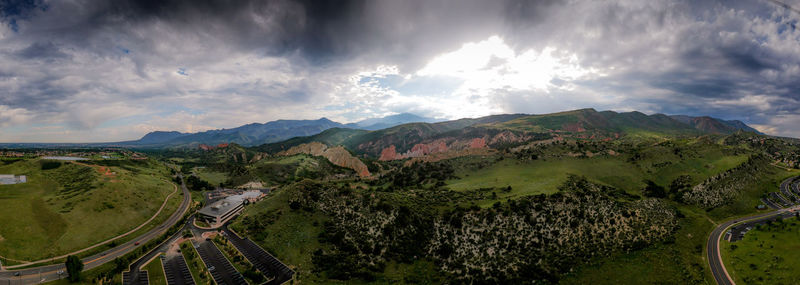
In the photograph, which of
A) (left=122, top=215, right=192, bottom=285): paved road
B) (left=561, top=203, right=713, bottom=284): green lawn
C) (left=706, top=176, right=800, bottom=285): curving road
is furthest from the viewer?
(left=706, top=176, right=800, bottom=285): curving road

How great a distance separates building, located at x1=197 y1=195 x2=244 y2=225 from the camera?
90.3 meters

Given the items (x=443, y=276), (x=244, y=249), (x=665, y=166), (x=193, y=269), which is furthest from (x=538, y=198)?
(x=193, y=269)

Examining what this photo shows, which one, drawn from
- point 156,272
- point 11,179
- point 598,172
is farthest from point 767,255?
point 11,179

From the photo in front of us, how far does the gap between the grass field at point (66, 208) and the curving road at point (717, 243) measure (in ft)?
501

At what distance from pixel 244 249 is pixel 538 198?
77434 mm

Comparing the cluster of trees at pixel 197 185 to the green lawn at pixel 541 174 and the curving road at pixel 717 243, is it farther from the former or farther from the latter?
the curving road at pixel 717 243

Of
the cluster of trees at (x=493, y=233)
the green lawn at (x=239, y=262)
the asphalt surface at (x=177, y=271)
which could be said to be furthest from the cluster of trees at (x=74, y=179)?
the cluster of trees at (x=493, y=233)

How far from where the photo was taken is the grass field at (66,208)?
6694 centimetres

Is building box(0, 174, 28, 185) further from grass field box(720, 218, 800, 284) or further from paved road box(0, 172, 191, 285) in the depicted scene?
grass field box(720, 218, 800, 284)

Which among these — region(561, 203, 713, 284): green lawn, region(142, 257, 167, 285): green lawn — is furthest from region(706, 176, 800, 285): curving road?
region(142, 257, 167, 285): green lawn

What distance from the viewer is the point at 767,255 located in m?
58.8

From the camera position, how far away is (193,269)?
6000 centimetres

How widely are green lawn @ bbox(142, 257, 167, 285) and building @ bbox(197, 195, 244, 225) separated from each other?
25.9m

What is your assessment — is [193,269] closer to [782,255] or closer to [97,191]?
[97,191]
